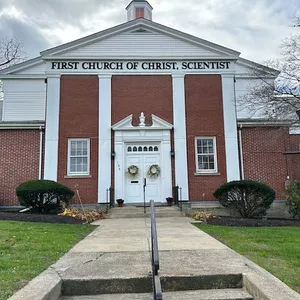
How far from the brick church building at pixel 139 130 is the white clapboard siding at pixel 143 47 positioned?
0.16ft

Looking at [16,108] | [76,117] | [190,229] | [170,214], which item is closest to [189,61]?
[76,117]

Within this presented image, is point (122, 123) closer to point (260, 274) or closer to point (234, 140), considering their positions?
point (234, 140)

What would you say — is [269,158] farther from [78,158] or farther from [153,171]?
[78,158]

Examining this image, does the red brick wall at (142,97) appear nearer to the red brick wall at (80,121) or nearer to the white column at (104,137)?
the white column at (104,137)

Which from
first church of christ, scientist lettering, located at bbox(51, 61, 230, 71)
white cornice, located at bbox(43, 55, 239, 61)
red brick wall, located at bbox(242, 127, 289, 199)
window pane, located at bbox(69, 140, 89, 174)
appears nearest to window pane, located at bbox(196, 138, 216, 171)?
red brick wall, located at bbox(242, 127, 289, 199)

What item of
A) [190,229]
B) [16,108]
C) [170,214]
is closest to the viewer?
[190,229]

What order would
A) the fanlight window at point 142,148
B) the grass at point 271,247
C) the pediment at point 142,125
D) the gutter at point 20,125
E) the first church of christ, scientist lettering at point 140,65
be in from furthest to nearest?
the first church of christ, scientist lettering at point 140,65 → the fanlight window at point 142,148 → the pediment at point 142,125 → the gutter at point 20,125 → the grass at point 271,247

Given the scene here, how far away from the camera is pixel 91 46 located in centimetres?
1519

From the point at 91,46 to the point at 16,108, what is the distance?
25.7 feet

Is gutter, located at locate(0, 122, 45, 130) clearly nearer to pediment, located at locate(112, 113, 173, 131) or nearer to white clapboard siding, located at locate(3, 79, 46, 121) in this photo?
pediment, located at locate(112, 113, 173, 131)

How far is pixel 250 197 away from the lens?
39.7ft

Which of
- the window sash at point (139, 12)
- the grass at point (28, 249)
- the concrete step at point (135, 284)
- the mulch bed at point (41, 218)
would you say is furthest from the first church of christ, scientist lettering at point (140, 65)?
the concrete step at point (135, 284)

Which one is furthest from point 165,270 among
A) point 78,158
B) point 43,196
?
point 78,158

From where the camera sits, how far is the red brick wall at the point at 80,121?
1401cm
